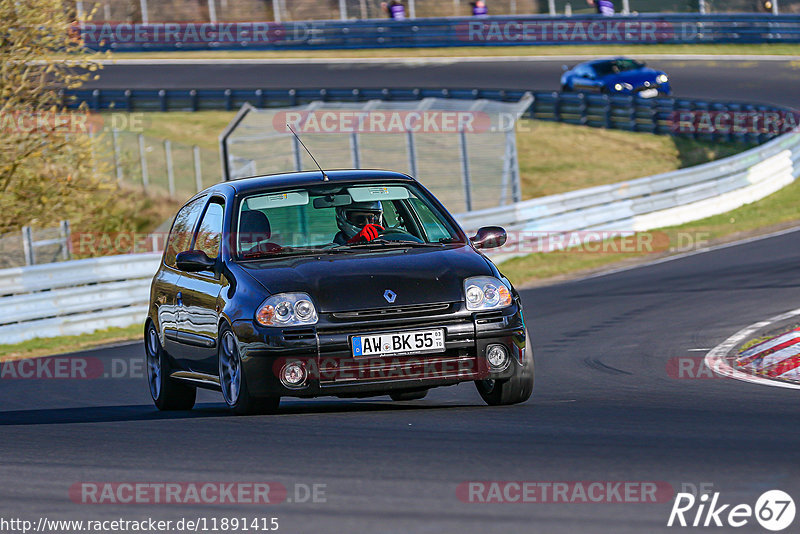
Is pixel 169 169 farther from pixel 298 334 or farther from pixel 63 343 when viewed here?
pixel 298 334

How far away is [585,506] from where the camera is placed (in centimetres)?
487

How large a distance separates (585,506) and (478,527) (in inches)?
19.3

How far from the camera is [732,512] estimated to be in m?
4.71

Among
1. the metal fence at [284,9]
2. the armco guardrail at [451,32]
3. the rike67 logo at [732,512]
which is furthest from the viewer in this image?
the metal fence at [284,9]

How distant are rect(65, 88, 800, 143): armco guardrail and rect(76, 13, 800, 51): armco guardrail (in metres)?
8.85

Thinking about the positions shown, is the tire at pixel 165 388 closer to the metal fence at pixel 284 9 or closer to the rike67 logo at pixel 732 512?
the rike67 logo at pixel 732 512

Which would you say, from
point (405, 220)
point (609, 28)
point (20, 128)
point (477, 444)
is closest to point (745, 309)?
point (405, 220)

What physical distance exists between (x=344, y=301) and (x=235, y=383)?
3.08 ft

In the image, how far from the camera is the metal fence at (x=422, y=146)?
2370 cm

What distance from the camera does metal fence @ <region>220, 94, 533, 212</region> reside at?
23.7 m

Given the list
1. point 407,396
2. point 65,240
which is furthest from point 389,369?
point 65,240

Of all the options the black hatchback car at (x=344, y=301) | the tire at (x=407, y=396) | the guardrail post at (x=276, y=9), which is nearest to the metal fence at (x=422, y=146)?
the tire at (x=407, y=396)

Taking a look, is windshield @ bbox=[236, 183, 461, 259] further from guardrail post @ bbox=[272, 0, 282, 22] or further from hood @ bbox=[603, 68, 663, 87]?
guardrail post @ bbox=[272, 0, 282, 22]

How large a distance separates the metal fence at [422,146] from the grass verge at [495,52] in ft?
78.6
